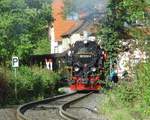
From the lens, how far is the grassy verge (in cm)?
1389

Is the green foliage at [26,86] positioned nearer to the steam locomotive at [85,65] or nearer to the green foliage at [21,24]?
the steam locomotive at [85,65]

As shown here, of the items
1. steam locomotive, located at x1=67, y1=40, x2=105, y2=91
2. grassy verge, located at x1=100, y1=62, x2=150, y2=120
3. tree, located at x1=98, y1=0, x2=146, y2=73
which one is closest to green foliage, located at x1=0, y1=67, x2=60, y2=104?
steam locomotive, located at x1=67, y1=40, x2=105, y2=91

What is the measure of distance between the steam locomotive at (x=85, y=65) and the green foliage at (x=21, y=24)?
156 inches

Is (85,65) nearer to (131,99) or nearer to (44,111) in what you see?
(44,111)

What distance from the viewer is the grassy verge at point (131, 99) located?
13891 millimetres

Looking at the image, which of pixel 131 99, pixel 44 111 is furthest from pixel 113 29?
pixel 131 99

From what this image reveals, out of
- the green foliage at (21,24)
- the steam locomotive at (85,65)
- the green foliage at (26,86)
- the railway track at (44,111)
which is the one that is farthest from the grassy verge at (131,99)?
the green foliage at (21,24)

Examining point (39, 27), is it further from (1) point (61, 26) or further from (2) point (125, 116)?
(1) point (61, 26)

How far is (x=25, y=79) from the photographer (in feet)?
100

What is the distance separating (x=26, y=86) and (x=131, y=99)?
1396 centimetres

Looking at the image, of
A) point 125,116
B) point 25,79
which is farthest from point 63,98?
point 125,116

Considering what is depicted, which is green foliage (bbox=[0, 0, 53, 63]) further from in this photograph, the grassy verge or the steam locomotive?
the grassy verge

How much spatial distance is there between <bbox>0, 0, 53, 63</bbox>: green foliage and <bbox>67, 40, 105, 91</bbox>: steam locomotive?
3968mm

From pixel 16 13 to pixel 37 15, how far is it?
3791mm
